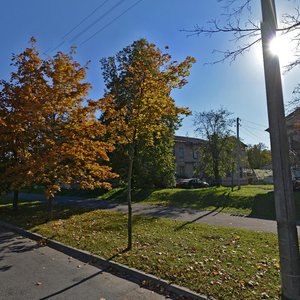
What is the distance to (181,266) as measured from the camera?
6.55 meters

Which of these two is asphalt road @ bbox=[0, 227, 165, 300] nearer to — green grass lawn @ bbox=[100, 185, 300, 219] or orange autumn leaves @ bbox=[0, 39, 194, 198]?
orange autumn leaves @ bbox=[0, 39, 194, 198]

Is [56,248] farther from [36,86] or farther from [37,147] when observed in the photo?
Answer: [36,86]

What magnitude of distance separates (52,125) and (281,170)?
33.7 ft

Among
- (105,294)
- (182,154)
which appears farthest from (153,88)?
(182,154)

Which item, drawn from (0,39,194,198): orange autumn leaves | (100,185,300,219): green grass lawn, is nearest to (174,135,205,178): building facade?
(100,185,300,219): green grass lawn

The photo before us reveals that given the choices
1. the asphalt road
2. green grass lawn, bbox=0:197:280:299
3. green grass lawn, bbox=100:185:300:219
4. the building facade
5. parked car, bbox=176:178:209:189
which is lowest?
the asphalt road

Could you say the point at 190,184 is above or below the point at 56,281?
above

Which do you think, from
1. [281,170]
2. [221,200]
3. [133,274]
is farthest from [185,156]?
[281,170]

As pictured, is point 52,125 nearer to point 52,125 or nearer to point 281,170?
point 52,125

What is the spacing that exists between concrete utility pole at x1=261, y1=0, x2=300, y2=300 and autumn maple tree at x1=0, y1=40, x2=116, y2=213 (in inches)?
342

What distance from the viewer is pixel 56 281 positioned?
619 centimetres

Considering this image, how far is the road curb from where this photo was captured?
538 centimetres

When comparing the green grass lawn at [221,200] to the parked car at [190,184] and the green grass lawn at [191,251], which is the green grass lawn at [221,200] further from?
the parked car at [190,184]

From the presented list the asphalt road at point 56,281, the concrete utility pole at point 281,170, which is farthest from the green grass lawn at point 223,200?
the concrete utility pole at point 281,170
